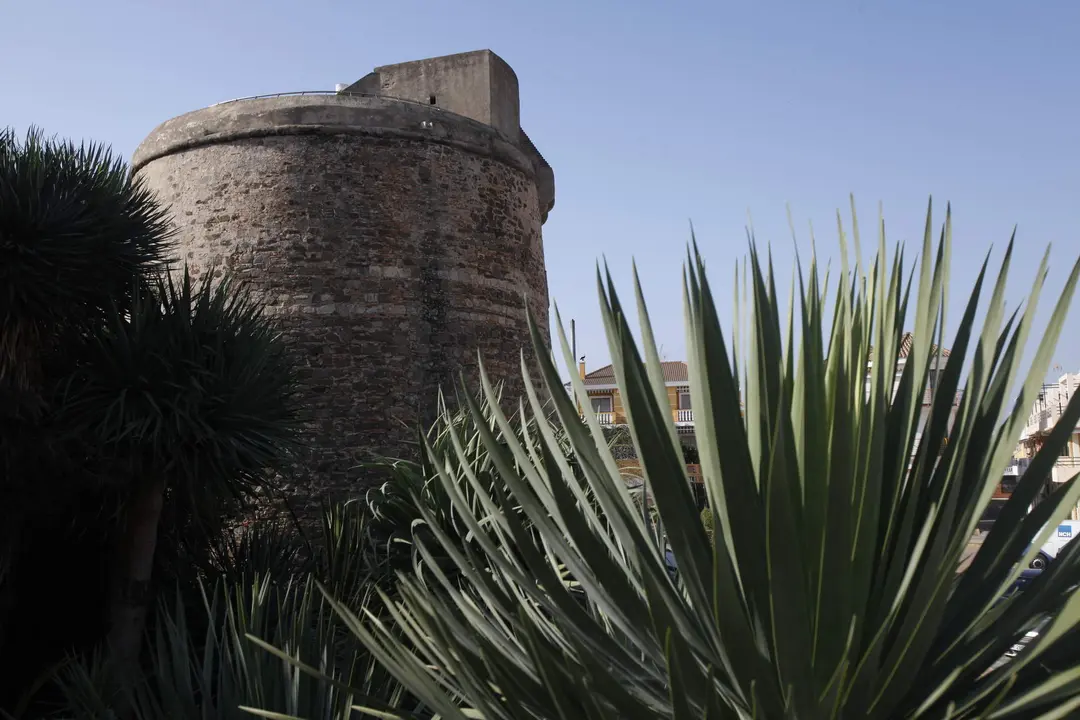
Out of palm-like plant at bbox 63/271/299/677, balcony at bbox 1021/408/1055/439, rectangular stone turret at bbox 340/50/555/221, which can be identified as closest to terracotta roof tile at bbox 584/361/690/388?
balcony at bbox 1021/408/1055/439

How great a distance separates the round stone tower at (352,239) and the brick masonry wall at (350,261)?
15 mm

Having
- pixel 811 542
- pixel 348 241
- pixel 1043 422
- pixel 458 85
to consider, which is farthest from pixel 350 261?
pixel 1043 422

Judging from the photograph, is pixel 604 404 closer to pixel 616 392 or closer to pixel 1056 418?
pixel 616 392

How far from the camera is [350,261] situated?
33.1 feet

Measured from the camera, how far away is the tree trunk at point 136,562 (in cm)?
636

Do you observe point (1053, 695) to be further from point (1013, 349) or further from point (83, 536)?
point (83, 536)

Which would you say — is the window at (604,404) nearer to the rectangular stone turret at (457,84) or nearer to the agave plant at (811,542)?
the rectangular stone turret at (457,84)

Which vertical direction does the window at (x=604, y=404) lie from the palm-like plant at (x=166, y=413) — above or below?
above

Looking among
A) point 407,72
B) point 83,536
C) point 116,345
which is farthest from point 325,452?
point 407,72

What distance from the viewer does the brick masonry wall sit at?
995 centimetres

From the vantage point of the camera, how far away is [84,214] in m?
6.17

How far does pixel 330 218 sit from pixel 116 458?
4.74 metres

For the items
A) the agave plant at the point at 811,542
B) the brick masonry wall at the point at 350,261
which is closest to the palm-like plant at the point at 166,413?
the brick masonry wall at the point at 350,261

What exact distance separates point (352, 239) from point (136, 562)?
4555mm
